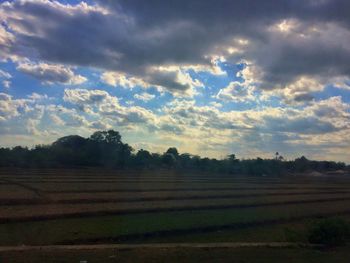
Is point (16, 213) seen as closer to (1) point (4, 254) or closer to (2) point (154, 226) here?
(2) point (154, 226)

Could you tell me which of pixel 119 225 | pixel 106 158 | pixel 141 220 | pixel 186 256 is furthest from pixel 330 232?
pixel 106 158

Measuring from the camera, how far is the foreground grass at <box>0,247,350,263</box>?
12.1 metres

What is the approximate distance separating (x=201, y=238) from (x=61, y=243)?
18.8ft

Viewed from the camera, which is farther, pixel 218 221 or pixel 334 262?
pixel 218 221

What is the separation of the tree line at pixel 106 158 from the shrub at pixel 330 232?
7246 cm

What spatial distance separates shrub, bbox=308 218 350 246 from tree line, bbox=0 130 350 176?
238 feet

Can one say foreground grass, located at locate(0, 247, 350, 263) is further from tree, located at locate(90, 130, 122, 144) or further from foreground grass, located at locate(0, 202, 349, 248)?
tree, located at locate(90, 130, 122, 144)

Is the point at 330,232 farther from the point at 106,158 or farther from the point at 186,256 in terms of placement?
the point at 106,158

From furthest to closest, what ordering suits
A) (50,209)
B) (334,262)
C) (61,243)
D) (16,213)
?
1. (50,209)
2. (16,213)
3. (61,243)
4. (334,262)

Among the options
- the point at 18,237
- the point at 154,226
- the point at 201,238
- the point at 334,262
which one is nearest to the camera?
the point at 334,262

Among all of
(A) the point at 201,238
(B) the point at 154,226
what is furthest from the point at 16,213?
(A) the point at 201,238

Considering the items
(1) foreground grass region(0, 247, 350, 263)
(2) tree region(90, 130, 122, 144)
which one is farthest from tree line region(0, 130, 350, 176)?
(1) foreground grass region(0, 247, 350, 263)

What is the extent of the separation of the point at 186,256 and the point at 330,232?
609 centimetres

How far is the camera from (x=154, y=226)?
20031 millimetres
